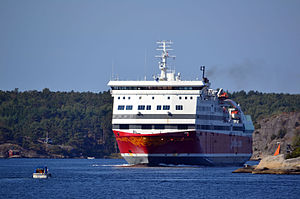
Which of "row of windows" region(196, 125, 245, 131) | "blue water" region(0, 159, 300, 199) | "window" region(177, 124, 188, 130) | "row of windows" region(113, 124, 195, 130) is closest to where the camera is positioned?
"blue water" region(0, 159, 300, 199)

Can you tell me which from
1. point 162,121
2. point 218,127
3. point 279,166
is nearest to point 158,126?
point 162,121

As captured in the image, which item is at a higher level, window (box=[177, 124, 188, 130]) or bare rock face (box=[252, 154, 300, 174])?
window (box=[177, 124, 188, 130])

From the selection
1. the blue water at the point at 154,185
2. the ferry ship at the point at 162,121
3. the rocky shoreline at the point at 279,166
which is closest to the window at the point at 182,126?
the ferry ship at the point at 162,121

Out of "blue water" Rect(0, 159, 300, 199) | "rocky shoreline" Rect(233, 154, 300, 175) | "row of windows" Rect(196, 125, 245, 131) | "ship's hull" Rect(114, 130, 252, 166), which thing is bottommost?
"blue water" Rect(0, 159, 300, 199)

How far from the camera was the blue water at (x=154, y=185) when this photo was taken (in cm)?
6012

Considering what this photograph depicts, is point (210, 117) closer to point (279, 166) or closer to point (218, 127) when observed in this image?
point (218, 127)

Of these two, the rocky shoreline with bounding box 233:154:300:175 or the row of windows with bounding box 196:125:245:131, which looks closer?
the rocky shoreline with bounding box 233:154:300:175

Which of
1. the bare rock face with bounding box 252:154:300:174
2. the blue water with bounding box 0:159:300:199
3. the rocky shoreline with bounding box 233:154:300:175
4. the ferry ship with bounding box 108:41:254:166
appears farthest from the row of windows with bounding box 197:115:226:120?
the bare rock face with bounding box 252:154:300:174

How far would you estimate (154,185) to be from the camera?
66.6 metres

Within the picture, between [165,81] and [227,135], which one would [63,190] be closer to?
[165,81]

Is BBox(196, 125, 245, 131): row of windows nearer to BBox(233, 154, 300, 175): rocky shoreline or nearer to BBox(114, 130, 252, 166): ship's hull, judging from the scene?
BBox(114, 130, 252, 166): ship's hull

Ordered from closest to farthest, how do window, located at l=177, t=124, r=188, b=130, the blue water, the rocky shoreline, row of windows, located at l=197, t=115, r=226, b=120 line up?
1. the blue water
2. the rocky shoreline
3. window, located at l=177, t=124, r=188, b=130
4. row of windows, located at l=197, t=115, r=226, b=120

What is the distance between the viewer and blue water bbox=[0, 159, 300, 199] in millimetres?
60125

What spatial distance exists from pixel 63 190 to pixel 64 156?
448 feet
